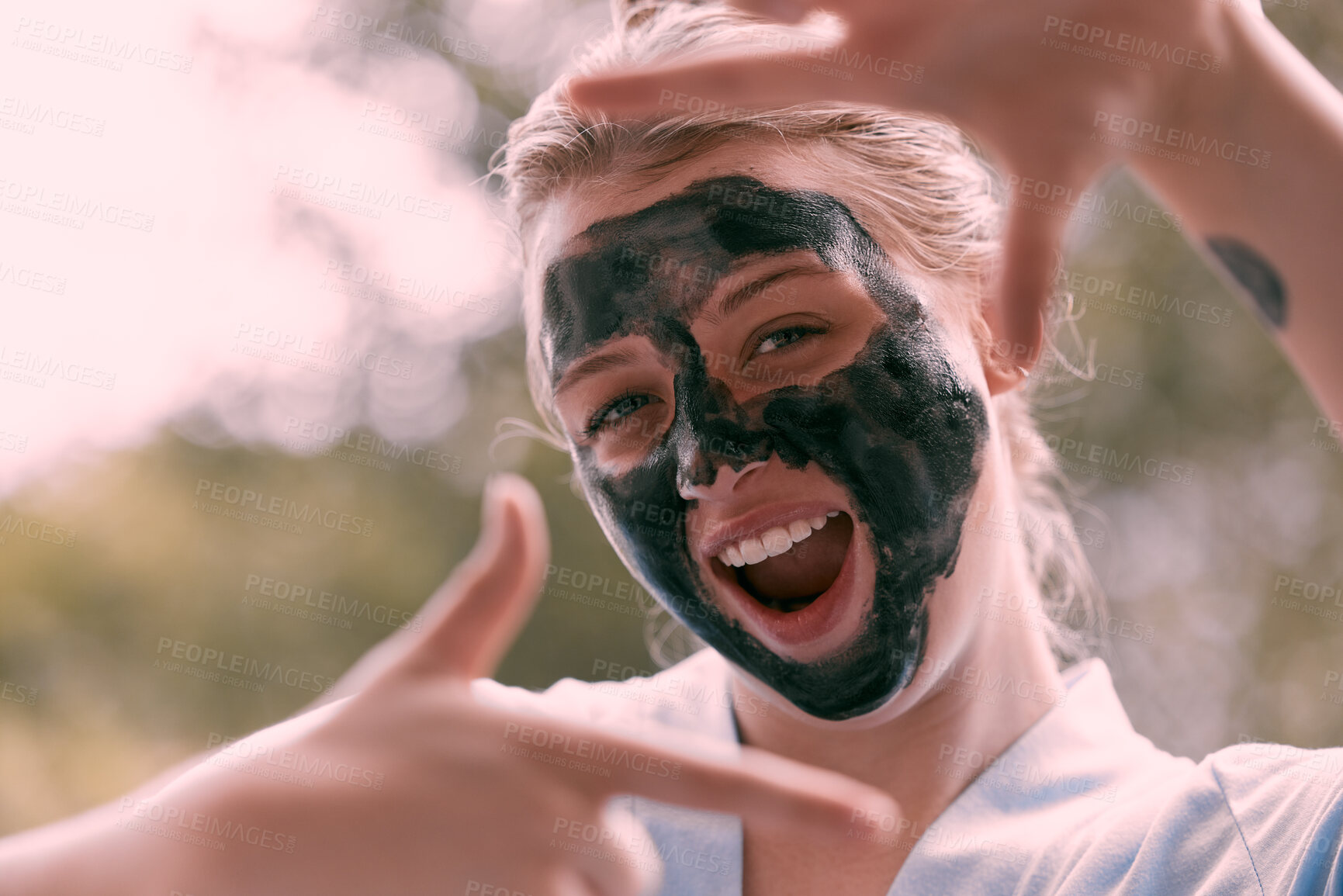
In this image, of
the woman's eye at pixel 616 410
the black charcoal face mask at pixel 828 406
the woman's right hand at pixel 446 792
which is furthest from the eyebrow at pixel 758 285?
the woman's right hand at pixel 446 792

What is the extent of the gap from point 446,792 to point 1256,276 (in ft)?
2.11

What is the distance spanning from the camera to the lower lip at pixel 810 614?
0.94 metres

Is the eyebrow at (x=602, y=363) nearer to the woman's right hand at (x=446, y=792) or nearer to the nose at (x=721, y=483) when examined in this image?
the nose at (x=721, y=483)

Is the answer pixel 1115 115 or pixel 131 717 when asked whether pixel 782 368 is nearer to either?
pixel 1115 115

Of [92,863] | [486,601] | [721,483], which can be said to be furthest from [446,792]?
[721,483]

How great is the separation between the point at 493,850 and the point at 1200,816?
1.93 ft

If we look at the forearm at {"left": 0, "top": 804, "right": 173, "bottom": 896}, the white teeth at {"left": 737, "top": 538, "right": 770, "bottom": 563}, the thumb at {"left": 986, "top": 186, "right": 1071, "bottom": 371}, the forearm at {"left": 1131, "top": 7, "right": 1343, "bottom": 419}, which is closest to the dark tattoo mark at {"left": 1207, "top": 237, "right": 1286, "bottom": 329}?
the forearm at {"left": 1131, "top": 7, "right": 1343, "bottom": 419}

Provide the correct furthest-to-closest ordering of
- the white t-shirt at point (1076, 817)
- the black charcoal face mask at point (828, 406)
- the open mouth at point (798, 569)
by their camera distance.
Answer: the open mouth at point (798, 569) → the black charcoal face mask at point (828, 406) → the white t-shirt at point (1076, 817)

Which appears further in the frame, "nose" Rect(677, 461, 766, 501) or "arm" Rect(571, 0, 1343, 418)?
"nose" Rect(677, 461, 766, 501)

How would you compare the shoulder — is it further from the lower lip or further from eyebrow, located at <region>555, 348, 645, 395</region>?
eyebrow, located at <region>555, 348, 645, 395</region>

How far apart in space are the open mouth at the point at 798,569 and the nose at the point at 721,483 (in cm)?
8

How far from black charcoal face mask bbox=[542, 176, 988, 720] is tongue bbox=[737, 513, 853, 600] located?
0.30 ft

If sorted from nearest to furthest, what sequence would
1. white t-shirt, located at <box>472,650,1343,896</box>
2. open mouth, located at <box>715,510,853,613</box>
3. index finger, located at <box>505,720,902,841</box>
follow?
index finger, located at <box>505,720,902,841</box>
white t-shirt, located at <box>472,650,1343,896</box>
open mouth, located at <box>715,510,853,613</box>

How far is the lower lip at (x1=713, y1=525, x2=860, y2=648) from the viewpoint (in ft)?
3.07
